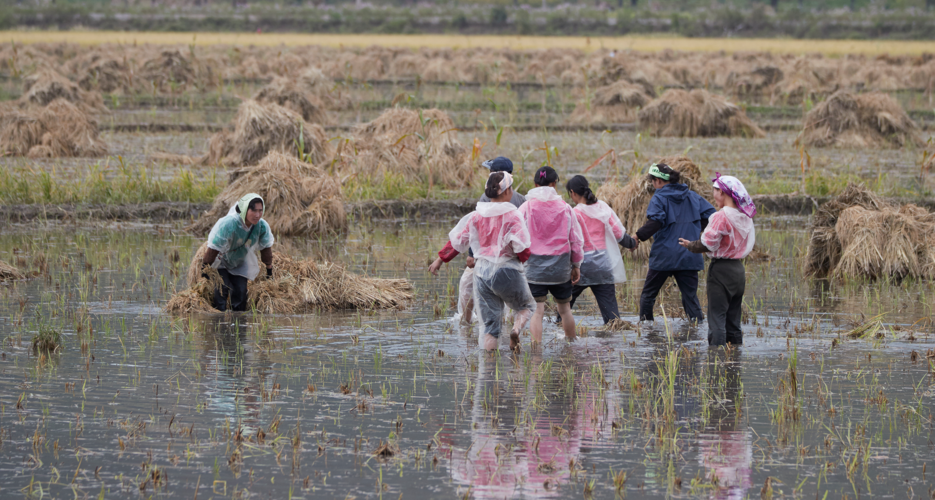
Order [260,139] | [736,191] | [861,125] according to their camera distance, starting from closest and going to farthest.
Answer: [736,191] < [260,139] < [861,125]

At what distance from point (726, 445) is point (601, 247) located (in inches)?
130

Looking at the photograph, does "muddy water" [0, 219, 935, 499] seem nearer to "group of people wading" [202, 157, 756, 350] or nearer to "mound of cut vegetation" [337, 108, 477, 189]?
"group of people wading" [202, 157, 756, 350]

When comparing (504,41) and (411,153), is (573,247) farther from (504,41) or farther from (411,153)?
(504,41)

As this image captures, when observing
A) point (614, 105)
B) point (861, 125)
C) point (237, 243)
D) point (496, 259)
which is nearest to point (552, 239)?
point (496, 259)

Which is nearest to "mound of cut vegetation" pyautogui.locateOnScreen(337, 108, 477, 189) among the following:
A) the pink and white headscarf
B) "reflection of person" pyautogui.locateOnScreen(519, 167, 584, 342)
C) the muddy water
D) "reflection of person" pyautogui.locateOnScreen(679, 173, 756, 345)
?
the muddy water

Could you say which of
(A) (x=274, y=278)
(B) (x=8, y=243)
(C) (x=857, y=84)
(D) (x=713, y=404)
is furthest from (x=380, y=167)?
(C) (x=857, y=84)

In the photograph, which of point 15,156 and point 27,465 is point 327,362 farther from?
point 15,156

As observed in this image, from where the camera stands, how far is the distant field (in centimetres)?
6406

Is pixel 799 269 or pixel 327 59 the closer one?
pixel 799 269

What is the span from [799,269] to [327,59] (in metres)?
39.1

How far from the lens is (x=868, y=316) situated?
993 centimetres

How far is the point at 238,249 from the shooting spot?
980 cm

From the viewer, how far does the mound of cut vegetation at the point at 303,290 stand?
1010 centimetres

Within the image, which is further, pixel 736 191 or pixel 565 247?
pixel 565 247
